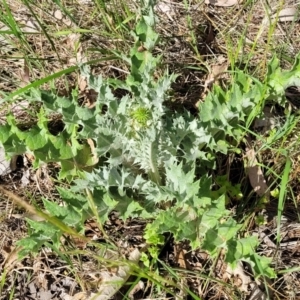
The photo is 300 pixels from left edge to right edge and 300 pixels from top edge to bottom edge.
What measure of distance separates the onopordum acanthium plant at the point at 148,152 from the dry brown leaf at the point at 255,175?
129mm

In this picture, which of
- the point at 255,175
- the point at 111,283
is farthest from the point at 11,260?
the point at 255,175

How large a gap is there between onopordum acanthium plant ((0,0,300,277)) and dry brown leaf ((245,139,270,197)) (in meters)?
0.13

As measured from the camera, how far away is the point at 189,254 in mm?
2684

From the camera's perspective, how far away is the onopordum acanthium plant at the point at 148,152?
2.27 meters

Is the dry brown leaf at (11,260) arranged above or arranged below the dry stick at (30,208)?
below

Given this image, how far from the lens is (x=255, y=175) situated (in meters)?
2.75

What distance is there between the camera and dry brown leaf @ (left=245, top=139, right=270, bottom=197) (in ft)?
8.93

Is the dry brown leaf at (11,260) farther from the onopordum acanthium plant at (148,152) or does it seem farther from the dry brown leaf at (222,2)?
the dry brown leaf at (222,2)

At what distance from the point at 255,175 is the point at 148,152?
0.68 m

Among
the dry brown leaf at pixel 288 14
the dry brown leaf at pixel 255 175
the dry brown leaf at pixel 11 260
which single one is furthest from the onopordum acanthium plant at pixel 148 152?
the dry brown leaf at pixel 288 14

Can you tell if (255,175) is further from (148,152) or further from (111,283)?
(111,283)

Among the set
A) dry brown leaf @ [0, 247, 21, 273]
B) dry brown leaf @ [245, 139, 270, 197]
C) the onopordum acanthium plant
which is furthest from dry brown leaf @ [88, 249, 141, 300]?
dry brown leaf @ [245, 139, 270, 197]

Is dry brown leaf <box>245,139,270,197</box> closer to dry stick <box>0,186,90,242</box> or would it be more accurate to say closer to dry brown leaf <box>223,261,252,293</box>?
dry brown leaf <box>223,261,252,293</box>

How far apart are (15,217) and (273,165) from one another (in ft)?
4.43
